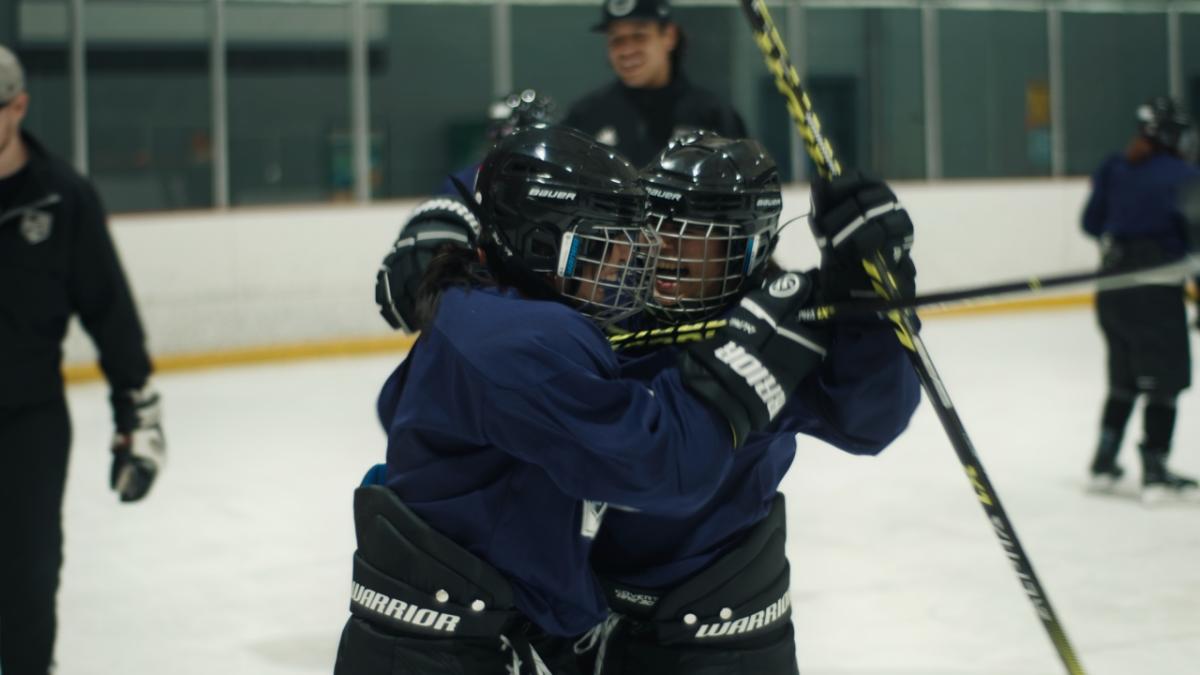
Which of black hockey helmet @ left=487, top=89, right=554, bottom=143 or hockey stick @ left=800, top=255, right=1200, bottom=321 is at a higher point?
black hockey helmet @ left=487, top=89, right=554, bottom=143

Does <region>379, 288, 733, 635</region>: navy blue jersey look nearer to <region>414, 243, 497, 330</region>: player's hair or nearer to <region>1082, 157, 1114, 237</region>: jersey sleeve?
<region>414, 243, 497, 330</region>: player's hair

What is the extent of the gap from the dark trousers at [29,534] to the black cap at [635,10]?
1.67 metres

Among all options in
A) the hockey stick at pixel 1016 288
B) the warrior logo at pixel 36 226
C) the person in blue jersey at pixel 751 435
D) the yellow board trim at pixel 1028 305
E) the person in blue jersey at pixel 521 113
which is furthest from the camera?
the yellow board trim at pixel 1028 305

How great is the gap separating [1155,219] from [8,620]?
148 inches

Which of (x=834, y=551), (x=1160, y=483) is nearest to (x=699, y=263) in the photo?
(x=834, y=551)

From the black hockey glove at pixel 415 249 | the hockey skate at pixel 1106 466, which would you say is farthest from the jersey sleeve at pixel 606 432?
the hockey skate at pixel 1106 466

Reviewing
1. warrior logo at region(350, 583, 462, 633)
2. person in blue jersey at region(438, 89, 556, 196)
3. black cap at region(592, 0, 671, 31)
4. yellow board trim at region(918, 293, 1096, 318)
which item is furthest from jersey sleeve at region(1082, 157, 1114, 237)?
yellow board trim at region(918, 293, 1096, 318)

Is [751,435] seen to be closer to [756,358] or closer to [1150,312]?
[756,358]

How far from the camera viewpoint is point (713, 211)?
6.14 ft

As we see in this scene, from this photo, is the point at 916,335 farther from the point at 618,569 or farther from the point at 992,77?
the point at 992,77

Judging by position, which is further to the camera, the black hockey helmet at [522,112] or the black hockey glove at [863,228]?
the black hockey helmet at [522,112]

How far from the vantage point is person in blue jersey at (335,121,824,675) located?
1644 millimetres

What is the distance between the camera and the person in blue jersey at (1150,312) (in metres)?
4.89

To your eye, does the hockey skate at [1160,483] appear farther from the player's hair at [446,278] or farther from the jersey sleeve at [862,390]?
the player's hair at [446,278]
